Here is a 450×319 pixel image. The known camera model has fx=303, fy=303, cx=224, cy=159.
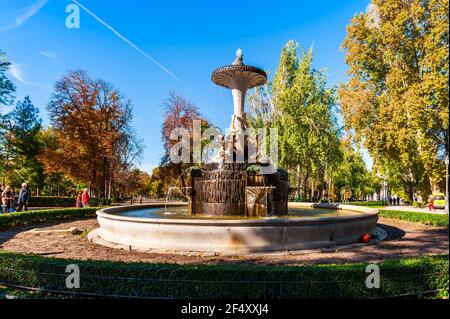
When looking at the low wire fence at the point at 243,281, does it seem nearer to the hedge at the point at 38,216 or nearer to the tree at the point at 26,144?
the hedge at the point at 38,216

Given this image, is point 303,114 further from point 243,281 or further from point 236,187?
point 243,281

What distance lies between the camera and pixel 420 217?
17.9m

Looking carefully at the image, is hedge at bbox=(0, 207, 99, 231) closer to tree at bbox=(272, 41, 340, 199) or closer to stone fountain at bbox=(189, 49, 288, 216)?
stone fountain at bbox=(189, 49, 288, 216)

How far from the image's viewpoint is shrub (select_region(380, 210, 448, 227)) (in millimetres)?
16375

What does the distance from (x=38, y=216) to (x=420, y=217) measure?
22.5 m

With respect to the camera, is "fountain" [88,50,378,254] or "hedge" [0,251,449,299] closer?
"hedge" [0,251,449,299]

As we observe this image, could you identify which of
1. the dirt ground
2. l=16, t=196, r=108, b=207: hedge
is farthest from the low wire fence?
l=16, t=196, r=108, b=207: hedge

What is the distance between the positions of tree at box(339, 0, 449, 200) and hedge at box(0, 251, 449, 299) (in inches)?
804

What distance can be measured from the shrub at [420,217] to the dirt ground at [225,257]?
14.1 ft

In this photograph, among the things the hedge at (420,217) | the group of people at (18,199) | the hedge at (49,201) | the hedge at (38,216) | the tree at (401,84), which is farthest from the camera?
the hedge at (49,201)

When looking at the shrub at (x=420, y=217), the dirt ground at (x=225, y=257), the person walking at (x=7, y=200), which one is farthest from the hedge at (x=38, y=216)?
the shrub at (x=420, y=217)

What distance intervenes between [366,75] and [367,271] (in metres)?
30.4

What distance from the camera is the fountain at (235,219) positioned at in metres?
8.92

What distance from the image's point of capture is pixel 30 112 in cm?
5397
